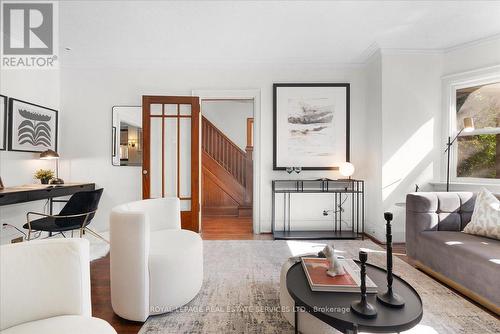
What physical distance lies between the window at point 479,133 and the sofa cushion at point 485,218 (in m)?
1.16

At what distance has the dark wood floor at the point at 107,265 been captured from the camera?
5.73ft

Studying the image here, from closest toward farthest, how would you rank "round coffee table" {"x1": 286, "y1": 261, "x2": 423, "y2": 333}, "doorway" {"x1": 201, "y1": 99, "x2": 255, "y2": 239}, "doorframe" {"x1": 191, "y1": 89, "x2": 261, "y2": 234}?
"round coffee table" {"x1": 286, "y1": 261, "x2": 423, "y2": 333} → "doorframe" {"x1": 191, "y1": 89, "x2": 261, "y2": 234} → "doorway" {"x1": 201, "y1": 99, "x2": 255, "y2": 239}

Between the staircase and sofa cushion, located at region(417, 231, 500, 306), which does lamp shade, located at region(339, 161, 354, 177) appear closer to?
sofa cushion, located at region(417, 231, 500, 306)

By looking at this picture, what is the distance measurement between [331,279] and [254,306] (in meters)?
0.76

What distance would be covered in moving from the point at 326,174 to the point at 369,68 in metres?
1.84

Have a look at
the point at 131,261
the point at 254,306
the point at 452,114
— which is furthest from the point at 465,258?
the point at 131,261

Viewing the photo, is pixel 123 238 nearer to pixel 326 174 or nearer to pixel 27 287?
pixel 27 287

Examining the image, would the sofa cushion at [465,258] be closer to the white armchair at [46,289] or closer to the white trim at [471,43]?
the white armchair at [46,289]

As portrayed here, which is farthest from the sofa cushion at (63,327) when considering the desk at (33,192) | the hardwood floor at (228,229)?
the hardwood floor at (228,229)

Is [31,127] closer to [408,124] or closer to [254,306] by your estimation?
[254,306]

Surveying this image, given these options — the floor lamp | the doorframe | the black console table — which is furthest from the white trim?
the doorframe

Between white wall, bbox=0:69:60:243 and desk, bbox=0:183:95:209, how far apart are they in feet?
0.95

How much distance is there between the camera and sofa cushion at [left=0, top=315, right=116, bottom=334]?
38.4 inches

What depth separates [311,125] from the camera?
3.90 m
